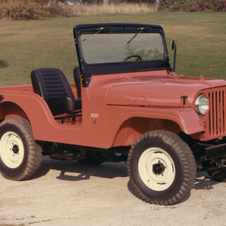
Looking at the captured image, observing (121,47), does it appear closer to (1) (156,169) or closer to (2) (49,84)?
(2) (49,84)

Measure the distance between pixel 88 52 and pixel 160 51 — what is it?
1.25m

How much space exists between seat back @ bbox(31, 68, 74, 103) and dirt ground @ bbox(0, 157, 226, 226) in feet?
3.67

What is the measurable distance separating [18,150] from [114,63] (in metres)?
1.74

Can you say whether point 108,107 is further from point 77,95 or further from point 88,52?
point 77,95

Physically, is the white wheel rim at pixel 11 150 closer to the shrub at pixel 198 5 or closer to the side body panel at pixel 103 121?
the side body panel at pixel 103 121

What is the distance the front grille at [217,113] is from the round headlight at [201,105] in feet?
0.37

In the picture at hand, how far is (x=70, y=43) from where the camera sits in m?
29.6

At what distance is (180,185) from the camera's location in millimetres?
4539

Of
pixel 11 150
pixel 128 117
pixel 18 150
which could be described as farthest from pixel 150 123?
pixel 11 150

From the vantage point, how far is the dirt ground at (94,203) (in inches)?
174

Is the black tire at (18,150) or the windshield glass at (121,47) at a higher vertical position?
the windshield glass at (121,47)

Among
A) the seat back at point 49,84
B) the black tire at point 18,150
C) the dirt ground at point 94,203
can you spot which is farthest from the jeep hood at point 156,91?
the seat back at point 49,84

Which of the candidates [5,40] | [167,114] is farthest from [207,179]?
[5,40]

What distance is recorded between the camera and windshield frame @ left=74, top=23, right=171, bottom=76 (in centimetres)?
547
